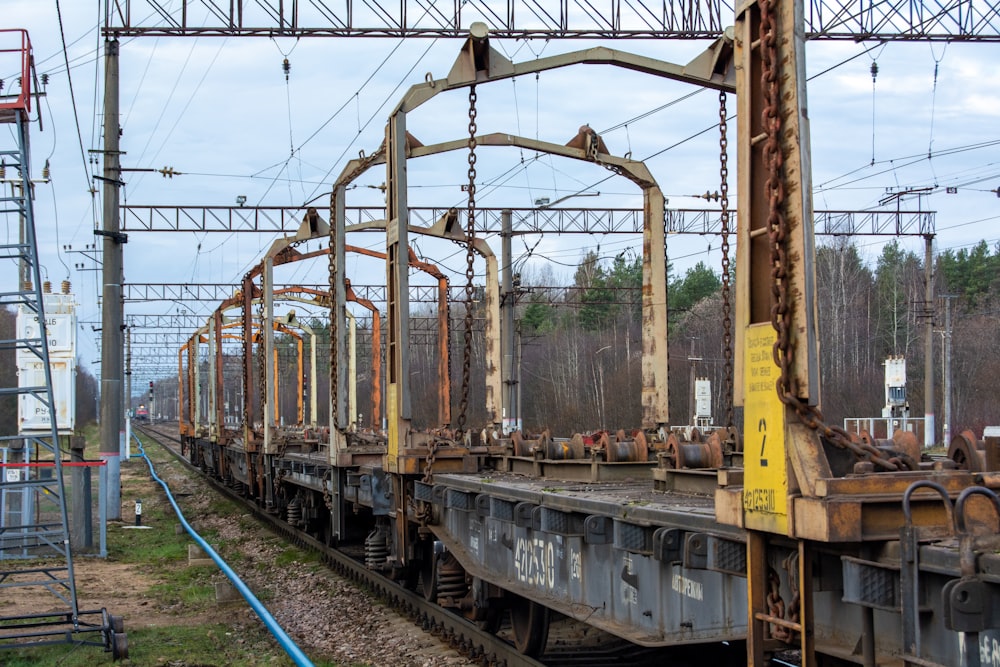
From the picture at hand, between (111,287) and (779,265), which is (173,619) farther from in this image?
(111,287)

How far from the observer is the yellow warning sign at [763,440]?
16.1ft

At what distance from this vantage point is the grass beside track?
1023cm

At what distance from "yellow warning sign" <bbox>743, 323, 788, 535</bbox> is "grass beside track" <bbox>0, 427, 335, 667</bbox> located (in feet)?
20.3

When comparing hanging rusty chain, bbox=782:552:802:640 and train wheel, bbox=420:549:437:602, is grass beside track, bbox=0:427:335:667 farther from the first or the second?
hanging rusty chain, bbox=782:552:802:640

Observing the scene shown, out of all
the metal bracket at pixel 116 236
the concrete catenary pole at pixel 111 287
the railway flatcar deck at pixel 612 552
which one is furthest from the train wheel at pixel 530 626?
the metal bracket at pixel 116 236

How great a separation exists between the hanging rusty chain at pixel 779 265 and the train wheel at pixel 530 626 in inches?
193

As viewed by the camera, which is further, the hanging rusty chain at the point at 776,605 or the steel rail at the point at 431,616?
the steel rail at the point at 431,616

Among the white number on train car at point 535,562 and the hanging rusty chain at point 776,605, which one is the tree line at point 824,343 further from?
the hanging rusty chain at point 776,605

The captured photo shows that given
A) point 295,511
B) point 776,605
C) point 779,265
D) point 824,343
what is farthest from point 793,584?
point 824,343

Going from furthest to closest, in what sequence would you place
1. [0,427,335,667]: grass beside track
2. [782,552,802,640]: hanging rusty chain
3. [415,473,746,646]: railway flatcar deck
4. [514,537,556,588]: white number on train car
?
1. [0,427,335,667]: grass beside track
2. [514,537,556,588]: white number on train car
3. [415,473,746,646]: railway flatcar deck
4. [782,552,802,640]: hanging rusty chain

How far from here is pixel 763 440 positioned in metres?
5.10

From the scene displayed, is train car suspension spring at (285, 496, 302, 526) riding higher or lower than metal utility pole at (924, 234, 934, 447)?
lower

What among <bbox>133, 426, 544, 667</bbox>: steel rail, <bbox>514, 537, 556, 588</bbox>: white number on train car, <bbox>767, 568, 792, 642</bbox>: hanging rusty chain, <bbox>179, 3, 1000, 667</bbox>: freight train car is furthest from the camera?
<bbox>133, 426, 544, 667</bbox>: steel rail

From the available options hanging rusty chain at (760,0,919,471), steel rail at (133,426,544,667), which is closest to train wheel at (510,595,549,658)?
steel rail at (133,426,544,667)
